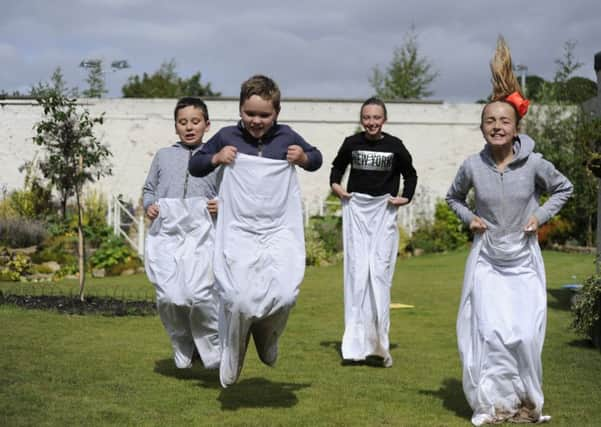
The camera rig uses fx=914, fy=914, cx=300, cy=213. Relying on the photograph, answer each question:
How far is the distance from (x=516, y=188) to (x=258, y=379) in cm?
269

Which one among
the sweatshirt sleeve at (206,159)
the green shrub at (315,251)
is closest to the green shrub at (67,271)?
the green shrub at (315,251)

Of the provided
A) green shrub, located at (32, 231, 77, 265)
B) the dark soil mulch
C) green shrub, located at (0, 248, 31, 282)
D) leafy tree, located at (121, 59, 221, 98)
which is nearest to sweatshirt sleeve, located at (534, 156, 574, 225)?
the dark soil mulch

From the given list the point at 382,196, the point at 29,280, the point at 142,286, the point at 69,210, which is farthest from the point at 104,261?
the point at 382,196

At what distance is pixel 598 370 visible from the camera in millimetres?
7879

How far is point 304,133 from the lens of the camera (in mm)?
26516

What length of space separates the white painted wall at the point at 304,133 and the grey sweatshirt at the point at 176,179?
17439 millimetres

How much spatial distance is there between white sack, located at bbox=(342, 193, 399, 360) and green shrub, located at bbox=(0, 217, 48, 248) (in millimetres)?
11947

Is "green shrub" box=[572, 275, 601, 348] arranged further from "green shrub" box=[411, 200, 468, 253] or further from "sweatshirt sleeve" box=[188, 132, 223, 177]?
"green shrub" box=[411, 200, 468, 253]

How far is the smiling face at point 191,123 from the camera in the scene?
7.32 metres

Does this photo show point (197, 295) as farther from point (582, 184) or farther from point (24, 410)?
point (582, 184)

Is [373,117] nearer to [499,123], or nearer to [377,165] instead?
[377,165]

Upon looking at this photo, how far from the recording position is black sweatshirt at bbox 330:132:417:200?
8.44 meters

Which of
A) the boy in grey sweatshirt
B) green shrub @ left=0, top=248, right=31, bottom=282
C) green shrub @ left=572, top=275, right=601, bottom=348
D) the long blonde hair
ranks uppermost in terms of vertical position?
the long blonde hair

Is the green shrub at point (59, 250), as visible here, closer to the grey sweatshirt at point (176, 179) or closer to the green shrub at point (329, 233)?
the green shrub at point (329, 233)
